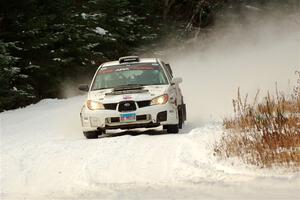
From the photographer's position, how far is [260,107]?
42.4 feet

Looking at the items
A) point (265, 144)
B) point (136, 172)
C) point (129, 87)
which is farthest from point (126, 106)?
point (265, 144)

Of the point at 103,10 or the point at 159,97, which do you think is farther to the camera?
the point at 103,10

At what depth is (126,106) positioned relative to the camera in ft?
42.1

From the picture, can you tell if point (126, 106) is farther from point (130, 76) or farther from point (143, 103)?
point (130, 76)

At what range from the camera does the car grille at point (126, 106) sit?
12.8 meters

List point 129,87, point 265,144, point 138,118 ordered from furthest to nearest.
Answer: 1. point 129,87
2. point 138,118
3. point 265,144

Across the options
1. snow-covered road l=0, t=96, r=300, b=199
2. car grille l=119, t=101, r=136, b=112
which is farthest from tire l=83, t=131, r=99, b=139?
snow-covered road l=0, t=96, r=300, b=199

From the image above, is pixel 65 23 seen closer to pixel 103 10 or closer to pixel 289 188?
pixel 103 10

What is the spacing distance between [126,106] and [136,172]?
453 cm

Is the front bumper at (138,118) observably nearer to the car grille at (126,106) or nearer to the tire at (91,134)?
the car grille at (126,106)

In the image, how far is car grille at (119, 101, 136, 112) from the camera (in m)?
12.8

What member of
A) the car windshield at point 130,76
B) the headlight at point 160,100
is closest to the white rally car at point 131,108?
the headlight at point 160,100

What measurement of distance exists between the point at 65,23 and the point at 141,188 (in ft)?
62.0

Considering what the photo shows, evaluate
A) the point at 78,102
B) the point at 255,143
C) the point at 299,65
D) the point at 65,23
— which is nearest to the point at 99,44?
the point at 65,23
